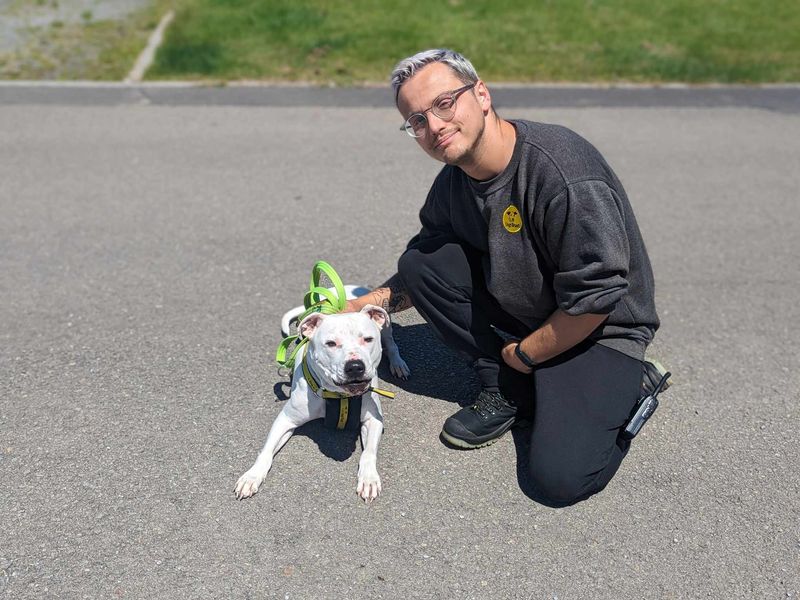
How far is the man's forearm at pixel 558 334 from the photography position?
3170 millimetres

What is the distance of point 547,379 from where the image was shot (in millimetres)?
3391

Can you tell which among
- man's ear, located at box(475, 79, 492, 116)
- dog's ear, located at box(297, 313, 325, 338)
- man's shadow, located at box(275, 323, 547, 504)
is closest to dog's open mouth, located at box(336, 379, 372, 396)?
dog's ear, located at box(297, 313, 325, 338)

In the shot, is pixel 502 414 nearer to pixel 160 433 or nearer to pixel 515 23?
pixel 160 433

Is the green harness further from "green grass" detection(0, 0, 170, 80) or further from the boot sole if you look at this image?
"green grass" detection(0, 0, 170, 80)

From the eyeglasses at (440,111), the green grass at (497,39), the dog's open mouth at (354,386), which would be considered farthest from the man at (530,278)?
the green grass at (497,39)

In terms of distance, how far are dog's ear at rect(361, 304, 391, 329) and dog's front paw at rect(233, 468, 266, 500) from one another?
2.60 feet

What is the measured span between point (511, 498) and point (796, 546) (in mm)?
1105

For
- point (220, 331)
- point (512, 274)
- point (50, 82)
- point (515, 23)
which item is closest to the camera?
point (512, 274)

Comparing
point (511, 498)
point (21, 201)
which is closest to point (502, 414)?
point (511, 498)

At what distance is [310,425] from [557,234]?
4.81 feet

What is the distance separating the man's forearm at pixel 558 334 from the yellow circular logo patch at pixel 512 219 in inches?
15.0

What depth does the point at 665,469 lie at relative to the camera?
3.48 metres

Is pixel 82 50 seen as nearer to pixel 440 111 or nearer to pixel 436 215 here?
pixel 436 215

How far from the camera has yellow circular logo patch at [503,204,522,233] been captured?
3178 mm
